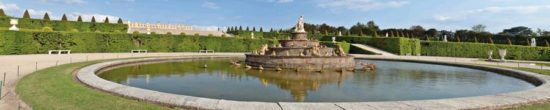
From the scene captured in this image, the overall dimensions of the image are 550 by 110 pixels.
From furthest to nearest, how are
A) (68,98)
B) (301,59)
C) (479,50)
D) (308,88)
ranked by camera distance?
(479,50)
(301,59)
(308,88)
(68,98)

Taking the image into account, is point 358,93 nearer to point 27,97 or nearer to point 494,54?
point 27,97

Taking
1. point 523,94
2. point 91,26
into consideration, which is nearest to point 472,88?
point 523,94

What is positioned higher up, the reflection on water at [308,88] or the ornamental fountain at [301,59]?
the ornamental fountain at [301,59]

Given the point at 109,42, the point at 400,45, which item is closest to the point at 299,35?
the point at 109,42

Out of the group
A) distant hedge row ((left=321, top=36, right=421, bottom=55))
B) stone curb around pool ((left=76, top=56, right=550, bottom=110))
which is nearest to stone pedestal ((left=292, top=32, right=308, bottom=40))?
stone curb around pool ((left=76, top=56, right=550, bottom=110))

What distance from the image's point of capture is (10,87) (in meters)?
11.0

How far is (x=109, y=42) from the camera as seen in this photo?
35.4m

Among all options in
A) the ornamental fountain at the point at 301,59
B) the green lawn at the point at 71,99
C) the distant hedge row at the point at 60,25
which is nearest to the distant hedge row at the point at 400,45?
the ornamental fountain at the point at 301,59

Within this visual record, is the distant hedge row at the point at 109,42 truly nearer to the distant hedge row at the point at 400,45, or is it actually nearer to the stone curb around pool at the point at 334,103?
the distant hedge row at the point at 400,45

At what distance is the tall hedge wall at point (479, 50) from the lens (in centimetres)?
4181

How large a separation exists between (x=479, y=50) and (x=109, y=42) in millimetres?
37364

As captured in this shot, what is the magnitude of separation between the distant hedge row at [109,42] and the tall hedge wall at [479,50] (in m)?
19.8

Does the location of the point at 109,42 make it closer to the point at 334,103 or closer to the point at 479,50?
the point at 334,103

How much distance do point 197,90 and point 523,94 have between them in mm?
8387
